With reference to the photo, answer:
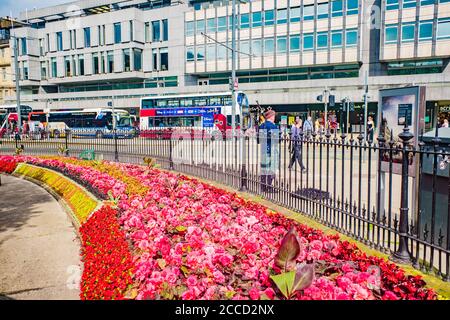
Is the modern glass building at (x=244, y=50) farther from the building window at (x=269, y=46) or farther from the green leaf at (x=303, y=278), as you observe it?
the green leaf at (x=303, y=278)

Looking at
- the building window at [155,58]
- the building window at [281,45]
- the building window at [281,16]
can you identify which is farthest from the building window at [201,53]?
the building window at [281,16]

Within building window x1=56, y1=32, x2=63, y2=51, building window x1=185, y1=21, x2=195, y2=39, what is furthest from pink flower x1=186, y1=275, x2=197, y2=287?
building window x1=56, y1=32, x2=63, y2=51

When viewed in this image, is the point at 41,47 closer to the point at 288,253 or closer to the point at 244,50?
the point at 244,50

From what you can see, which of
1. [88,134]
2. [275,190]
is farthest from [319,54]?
[275,190]

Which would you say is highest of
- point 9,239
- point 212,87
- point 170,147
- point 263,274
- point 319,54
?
point 319,54

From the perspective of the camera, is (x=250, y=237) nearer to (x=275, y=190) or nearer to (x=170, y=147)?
(x=275, y=190)

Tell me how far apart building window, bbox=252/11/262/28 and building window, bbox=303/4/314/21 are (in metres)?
5.43

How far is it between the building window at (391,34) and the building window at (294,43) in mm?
9376

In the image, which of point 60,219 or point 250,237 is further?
point 60,219

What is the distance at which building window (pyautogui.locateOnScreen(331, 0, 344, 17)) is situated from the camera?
40.6 metres

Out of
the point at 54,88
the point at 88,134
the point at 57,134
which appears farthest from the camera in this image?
the point at 54,88

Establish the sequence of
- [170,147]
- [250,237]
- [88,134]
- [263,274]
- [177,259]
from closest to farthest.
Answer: [263,274]
[177,259]
[250,237]
[170,147]
[88,134]

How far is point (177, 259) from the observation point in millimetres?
3807

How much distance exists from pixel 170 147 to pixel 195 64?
40773 mm
